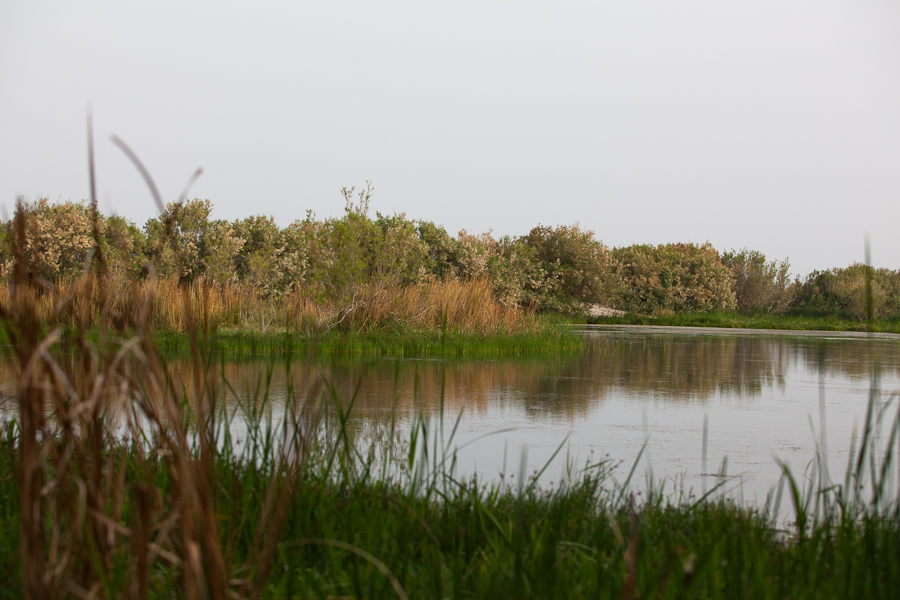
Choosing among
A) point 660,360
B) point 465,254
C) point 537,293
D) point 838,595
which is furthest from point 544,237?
point 838,595

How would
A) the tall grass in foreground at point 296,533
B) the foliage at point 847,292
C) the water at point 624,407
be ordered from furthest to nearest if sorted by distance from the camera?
the foliage at point 847,292 < the water at point 624,407 < the tall grass in foreground at point 296,533

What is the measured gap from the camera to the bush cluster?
11.1 meters

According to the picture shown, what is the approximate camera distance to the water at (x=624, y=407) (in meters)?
3.63

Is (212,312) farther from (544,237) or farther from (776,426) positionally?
(544,237)

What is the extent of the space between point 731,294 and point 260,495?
2697cm

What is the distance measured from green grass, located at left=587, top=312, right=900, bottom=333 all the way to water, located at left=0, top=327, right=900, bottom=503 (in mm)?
13354

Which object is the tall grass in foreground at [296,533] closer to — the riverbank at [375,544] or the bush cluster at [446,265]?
the riverbank at [375,544]

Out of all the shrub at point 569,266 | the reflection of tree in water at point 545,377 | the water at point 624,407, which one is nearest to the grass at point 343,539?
the water at point 624,407

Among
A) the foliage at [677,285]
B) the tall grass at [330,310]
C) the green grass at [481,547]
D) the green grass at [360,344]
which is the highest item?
the foliage at [677,285]

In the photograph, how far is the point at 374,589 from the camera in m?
1.73

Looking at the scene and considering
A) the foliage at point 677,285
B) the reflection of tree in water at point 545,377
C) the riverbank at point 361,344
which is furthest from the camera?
the foliage at point 677,285

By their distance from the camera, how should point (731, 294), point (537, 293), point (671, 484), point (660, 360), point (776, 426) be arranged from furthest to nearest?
point (731, 294) → point (537, 293) → point (660, 360) → point (776, 426) → point (671, 484)

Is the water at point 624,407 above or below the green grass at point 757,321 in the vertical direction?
below

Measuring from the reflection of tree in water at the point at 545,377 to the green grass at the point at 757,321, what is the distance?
11.0 m
